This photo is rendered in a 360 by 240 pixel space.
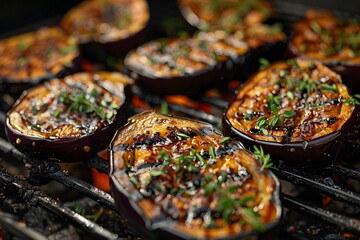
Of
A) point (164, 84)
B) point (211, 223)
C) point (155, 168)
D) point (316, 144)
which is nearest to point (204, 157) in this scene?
point (155, 168)

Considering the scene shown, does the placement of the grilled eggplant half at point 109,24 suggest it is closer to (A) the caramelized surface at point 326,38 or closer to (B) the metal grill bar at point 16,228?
A: (A) the caramelized surface at point 326,38

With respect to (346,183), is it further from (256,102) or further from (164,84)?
(164,84)

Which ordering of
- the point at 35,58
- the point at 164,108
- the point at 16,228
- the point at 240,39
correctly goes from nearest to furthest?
the point at 16,228, the point at 164,108, the point at 240,39, the point at 35,58

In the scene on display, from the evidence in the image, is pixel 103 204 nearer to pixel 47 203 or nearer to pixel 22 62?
pixel 47 203

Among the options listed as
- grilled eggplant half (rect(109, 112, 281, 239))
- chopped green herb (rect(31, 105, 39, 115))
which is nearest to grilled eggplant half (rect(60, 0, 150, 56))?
chopped green herb (rect(31, 105, 39, 115))

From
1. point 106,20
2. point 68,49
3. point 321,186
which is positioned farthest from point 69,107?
point 106,20

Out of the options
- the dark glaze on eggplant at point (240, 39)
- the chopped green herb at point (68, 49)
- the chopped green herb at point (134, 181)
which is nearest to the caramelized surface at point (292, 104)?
the dark glaze on eggplant at point (240, 39)

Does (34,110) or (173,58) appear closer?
(34,110)
